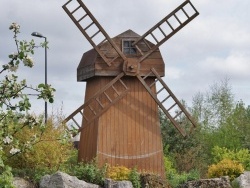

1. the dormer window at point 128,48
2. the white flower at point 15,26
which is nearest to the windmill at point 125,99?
the dormer window at point 128,48

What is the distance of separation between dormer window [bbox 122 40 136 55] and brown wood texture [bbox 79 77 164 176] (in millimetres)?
968

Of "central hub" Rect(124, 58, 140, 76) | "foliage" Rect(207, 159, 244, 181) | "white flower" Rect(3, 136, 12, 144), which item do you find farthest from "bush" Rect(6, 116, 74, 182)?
"white flower" Rect(3, 136, 12, 144)

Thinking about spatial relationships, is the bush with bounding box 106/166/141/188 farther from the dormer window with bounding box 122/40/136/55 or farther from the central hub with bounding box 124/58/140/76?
the dormer window with bounding box 122/40/136/55

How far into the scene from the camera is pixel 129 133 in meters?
24.2

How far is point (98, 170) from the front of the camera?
22.3 metres

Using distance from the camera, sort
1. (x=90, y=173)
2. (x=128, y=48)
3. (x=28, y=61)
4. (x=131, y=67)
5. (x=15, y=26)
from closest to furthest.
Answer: (x=28, y=61) → (x=15, y=26) → (x=90, y=173) → (x=131, y=67) → (x=128, y=48)

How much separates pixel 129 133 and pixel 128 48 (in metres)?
3.14

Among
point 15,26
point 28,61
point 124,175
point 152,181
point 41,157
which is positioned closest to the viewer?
point 28,61

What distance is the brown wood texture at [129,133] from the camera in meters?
23.9

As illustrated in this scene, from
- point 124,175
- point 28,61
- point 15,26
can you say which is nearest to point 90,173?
point 124,175

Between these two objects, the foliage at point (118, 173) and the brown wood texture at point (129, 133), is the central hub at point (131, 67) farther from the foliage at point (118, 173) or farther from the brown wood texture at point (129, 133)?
the foliage at point (118, 173)

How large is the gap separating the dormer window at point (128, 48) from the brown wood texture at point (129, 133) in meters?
0.97

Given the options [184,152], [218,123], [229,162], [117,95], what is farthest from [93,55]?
[218,123]

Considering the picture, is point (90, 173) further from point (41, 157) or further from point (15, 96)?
point (15, 96)
